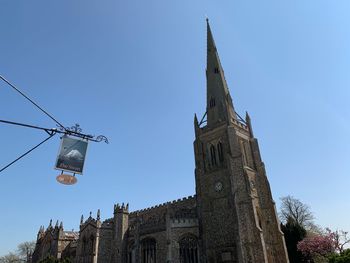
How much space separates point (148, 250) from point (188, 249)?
4.77 metres

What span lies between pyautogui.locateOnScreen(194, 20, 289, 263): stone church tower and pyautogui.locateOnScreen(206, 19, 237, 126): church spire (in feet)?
0.52

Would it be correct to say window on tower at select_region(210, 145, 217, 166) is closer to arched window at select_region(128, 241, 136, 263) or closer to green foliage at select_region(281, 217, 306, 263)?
green foliage at select_region(281, 217, 306, 263)

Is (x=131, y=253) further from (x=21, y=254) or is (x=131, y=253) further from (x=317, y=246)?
(x=21, y=254)

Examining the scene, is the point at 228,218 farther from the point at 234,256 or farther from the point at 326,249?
the point at 326,249

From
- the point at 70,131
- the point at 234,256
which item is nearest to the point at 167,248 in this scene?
the point at 234,256

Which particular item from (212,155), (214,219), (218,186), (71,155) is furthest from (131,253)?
(71,155)

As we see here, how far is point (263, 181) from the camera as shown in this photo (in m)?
35.2

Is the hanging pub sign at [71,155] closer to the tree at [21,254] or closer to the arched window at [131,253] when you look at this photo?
the arched window at [131,253]

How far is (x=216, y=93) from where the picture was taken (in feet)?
139

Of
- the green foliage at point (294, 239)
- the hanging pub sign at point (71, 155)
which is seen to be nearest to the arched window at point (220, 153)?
the green foliage at point (294, 239)

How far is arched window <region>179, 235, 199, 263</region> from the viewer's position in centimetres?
3179

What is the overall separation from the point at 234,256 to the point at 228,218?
3.91 m

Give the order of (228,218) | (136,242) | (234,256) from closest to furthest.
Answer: (234,256) < (228,218) < (136,242)

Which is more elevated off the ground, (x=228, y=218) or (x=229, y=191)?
(x=229, y=191)
